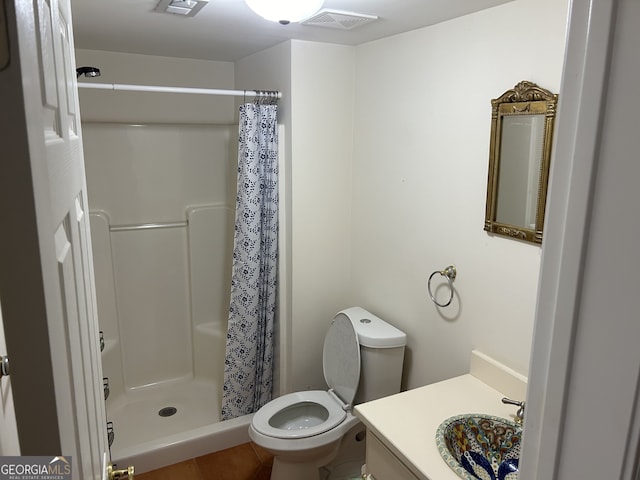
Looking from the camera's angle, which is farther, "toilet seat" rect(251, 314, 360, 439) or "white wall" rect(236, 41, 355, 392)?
"white wall" rect(236, 41, 355, 392)

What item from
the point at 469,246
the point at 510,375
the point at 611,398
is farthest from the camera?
the point at 469,246

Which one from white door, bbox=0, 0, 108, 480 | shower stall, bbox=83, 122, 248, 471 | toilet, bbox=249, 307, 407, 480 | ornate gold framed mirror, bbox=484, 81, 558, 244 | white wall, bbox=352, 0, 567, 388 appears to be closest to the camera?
white door, bbox=0, 0, 108, 480

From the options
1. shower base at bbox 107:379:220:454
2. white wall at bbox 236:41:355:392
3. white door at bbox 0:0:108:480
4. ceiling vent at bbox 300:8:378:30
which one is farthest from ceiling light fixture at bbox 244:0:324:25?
shower base at bbox 107:379:220:454

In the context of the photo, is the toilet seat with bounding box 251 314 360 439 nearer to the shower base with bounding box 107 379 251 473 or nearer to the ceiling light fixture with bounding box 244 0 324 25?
the shower base with bounding box 107 379 251 473

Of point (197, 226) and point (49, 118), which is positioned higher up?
point (49, 118)

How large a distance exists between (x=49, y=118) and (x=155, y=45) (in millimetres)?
2313

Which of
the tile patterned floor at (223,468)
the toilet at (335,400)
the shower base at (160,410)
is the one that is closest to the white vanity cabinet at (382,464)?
the toilet at (335,400)

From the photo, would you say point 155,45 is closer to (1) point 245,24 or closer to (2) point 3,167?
(1) point 245,24

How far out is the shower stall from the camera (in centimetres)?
296

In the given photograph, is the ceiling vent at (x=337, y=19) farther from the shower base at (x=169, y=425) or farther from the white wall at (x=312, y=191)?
the shower base at (x=169, y=425)

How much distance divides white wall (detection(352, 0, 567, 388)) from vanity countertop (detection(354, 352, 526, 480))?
0.08 m

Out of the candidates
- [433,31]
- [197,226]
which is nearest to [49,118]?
[433,31]

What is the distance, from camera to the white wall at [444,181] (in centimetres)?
169

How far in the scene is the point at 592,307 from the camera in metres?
0.51
